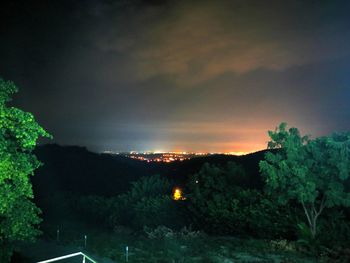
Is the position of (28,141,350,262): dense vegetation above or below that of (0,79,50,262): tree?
below

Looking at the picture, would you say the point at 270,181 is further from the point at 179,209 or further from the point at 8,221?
the point at 8,221

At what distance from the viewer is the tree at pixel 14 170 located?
41.9 ft

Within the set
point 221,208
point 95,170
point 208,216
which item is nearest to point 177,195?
point 208,216

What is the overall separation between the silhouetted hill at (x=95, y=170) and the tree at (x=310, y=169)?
3784cm

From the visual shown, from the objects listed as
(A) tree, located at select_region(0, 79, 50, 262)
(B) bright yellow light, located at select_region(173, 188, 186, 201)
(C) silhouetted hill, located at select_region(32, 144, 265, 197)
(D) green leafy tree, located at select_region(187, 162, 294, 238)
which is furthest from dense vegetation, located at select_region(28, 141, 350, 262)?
(C) silhouetted hill, located at select_region(32, 144, 265, 197)

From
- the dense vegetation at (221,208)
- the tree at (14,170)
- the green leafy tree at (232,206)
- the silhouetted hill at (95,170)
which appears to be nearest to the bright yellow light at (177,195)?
the dense vegetation at (221,208)

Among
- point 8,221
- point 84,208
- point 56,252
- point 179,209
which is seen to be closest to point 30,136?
point 8,221

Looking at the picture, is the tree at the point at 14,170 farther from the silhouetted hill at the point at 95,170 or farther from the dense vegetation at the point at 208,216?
the silhouetted hill at the point at 95,170

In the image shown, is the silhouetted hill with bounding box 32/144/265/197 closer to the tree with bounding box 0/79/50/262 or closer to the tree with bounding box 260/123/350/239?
the tree with bounding box 260/123/350/239

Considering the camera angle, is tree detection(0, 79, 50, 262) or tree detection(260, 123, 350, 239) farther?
tree detection(260, 123, 350, 239)

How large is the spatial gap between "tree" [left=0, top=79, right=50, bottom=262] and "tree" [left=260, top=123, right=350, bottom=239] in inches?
525

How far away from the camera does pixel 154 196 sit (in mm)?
37844

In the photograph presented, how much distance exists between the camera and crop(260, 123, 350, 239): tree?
21.5 meters

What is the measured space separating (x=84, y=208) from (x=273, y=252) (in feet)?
89.3
